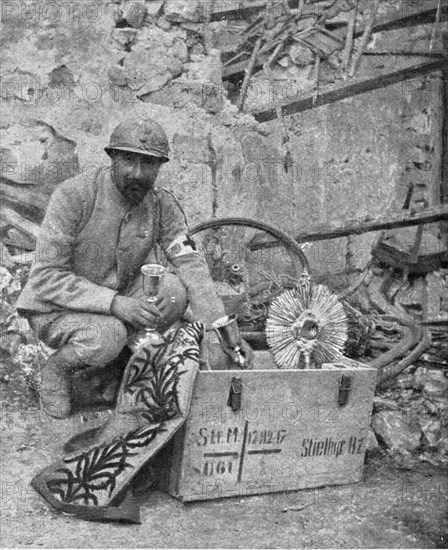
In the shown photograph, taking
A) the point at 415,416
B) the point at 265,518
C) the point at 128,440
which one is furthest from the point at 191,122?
the point at 265,518

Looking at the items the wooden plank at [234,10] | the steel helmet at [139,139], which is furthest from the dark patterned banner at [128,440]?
the wooden plank at [234,10]

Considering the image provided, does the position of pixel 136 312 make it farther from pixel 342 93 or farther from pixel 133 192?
pixel 342 93

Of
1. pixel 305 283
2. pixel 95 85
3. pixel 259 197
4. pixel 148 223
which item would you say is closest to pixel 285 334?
pixel 305 283

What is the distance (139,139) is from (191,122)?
4.86 feet

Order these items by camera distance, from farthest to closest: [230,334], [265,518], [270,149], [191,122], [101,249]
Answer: [270,149]
[191,122]
[101,249]
[230,334]
[265,518]

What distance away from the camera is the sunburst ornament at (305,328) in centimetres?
480

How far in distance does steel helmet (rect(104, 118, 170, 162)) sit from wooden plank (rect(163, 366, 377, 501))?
3.58 feet

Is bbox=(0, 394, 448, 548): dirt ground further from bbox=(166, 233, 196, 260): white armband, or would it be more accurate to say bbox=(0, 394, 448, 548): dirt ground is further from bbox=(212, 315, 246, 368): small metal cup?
bbox=(166, 233, 196, 260): white armband

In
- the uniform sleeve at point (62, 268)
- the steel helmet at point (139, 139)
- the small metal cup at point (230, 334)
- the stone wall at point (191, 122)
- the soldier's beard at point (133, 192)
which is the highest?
the stone wall at point (191, 122)

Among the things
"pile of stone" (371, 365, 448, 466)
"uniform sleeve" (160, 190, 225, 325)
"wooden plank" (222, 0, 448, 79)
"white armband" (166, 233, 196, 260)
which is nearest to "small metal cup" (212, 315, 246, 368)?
"uniform sleeve" (160, 190, 225, 325)

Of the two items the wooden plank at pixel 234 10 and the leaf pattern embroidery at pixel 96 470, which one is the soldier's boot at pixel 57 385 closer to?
the leaf pattern embroidery at pixel 96 470

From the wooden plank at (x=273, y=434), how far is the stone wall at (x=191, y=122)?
180 centimetres

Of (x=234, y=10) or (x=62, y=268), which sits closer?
(x=62, y=268)

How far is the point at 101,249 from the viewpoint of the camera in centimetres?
469
